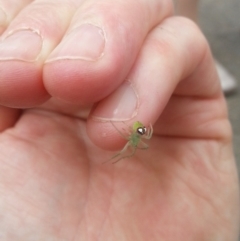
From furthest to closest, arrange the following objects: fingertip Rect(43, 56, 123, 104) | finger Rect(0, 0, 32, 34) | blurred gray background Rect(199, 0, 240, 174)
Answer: blurred gray background Rect(199, 0, 240, 174)
finger Rect(0, 0, 32, 34)
fingertip Rect(43, 56, 123, 104)

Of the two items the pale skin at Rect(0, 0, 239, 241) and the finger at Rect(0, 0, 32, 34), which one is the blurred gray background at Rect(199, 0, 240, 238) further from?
the finger at Rect(0, 0, 32, 34)

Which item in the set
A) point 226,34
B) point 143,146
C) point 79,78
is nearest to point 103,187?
point 143,146

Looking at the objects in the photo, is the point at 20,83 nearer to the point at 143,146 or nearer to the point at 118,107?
the point at 118,107

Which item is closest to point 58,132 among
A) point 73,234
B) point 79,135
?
point 79,135

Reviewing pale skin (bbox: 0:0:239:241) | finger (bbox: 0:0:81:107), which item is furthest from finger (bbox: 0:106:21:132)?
finger (bbox: 0:0:81:107)

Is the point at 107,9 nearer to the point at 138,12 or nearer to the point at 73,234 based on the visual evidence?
the point at 138,12

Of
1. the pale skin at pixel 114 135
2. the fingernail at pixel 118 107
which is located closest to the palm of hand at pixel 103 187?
the pale skin at pixel 114 135

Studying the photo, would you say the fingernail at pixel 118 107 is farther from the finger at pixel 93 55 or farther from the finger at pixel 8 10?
the finger at pixel 8 10
